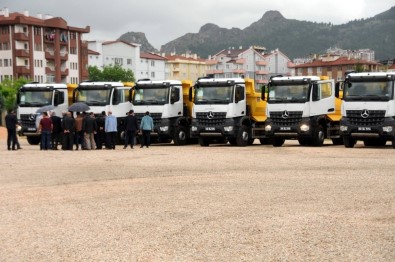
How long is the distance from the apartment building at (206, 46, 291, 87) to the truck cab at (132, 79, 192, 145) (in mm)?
131932

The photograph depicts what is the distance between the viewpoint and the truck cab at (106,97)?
3331cm

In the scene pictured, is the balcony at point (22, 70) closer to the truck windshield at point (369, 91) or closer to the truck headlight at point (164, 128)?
the truck headlight at point (164, 128)

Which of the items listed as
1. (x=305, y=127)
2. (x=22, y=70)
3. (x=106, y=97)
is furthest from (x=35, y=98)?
(x=22, y=70)

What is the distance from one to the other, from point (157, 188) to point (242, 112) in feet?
53.4

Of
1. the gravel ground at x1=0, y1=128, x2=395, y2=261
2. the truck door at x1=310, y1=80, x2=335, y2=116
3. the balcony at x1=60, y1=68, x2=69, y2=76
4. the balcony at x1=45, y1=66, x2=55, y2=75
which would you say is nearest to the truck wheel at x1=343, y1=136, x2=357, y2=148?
the truck door at x1=310, y1=80, x2=335, y2=116

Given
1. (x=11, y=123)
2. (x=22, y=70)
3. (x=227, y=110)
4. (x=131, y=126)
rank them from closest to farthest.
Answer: (x=11, y=123), (x=131, y=126), (x=227, y=110), (x=22, y=70)

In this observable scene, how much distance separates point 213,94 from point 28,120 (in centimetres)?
951

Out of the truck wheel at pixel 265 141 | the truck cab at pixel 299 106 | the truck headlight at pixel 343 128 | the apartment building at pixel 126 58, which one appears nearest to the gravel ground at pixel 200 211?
the truck headlight at pixel 343 128

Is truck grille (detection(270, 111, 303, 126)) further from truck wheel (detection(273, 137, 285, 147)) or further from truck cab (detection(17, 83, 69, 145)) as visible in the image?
truck cab (detection(17, 83, 69, 145))

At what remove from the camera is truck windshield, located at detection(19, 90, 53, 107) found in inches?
1364

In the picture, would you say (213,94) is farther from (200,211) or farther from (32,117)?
(200,211)

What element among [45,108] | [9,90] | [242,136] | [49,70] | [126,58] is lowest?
[242,136]

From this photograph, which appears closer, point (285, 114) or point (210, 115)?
point (285, 114)

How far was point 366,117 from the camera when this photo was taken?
28172mm
